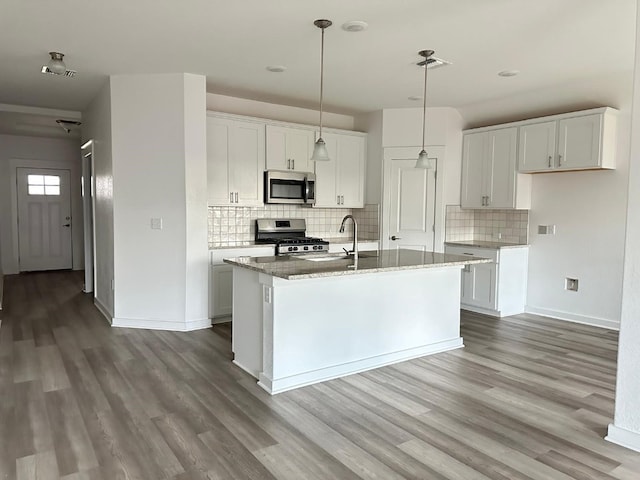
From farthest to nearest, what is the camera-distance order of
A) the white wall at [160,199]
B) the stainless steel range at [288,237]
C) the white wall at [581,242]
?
the stainless steel range at [288,237] < the white wall at [581,242] < the white wall at [160,199]

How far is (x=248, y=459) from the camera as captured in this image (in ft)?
7.86

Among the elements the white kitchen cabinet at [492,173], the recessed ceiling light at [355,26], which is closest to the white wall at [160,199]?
the recessed ceiling light at [355,26]

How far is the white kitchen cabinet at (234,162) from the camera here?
17.2 ft

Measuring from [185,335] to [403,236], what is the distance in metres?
3.19

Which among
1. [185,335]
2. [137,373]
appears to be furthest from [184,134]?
[137,373]

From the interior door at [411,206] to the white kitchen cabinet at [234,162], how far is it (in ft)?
6.19

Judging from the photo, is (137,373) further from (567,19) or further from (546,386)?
(567,19)

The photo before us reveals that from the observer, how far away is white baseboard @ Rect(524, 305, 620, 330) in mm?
5035

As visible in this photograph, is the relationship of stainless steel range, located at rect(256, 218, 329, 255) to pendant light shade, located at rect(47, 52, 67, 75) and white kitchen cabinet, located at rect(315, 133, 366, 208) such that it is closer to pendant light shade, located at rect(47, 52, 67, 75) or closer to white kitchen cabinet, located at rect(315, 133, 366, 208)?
white kitchen cabinet, located at rect(315, 133, 366, 208)

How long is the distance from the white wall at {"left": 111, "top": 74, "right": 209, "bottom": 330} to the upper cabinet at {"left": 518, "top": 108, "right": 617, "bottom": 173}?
3808 mm

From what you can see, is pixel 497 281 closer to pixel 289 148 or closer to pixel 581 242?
pixel 581 242

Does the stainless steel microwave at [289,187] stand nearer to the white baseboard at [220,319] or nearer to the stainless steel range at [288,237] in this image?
the stainless steel range at [288,237]

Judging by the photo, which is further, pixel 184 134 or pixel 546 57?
pixel 184 134

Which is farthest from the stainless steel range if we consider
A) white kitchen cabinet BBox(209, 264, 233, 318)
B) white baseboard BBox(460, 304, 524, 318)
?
white baseboard BBox(460, 304, 524, 318)
